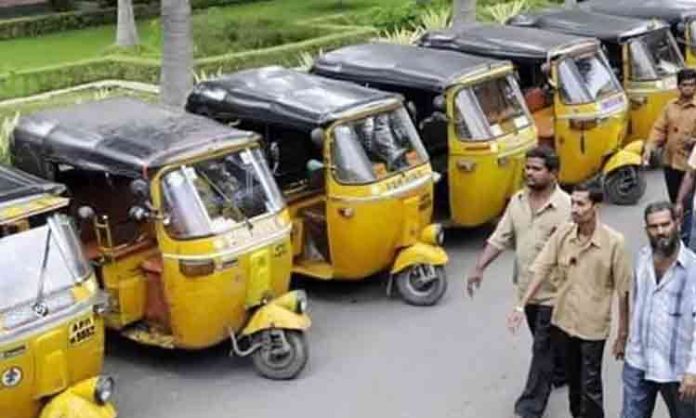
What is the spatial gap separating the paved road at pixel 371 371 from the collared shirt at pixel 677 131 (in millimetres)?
1885

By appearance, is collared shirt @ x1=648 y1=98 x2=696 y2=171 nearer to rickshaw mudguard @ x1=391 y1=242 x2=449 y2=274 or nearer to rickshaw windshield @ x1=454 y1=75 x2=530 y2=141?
rickshaw windshield @ x1=454 y1=75 x2=530 y2=141

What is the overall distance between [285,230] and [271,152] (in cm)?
159

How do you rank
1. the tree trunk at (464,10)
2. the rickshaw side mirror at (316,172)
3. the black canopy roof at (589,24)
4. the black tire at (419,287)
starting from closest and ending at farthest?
the rickshaw side mirror at (316,172), the black tire at (419,287), the black canopy roof at (589,24), the tree trunk at (464,10)

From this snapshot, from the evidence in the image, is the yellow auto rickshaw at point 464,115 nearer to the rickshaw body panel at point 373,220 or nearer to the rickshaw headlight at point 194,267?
the rickshaw body panel at point 373,220

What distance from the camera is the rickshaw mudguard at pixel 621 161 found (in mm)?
13039

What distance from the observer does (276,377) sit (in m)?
9.05

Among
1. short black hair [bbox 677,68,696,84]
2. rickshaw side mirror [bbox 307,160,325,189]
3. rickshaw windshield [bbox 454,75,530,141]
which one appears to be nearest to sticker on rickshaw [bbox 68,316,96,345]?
rickshaw side mirror [bbox 307,160,325,189]

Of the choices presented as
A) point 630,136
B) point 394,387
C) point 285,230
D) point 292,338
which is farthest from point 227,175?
point 630,136

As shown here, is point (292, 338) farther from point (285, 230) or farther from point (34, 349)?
point (34, 349)

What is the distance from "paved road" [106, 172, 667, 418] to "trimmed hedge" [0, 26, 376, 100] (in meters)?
9.12

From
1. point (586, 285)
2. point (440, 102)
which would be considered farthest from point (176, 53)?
point (586, 285)

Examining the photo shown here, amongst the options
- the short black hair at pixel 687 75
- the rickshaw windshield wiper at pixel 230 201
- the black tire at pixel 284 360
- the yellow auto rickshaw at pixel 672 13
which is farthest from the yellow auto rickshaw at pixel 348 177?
the yellow auto rickshaw at pixel 672 13

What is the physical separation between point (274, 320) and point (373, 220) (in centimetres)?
163

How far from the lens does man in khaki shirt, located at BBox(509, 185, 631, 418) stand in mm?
7125
